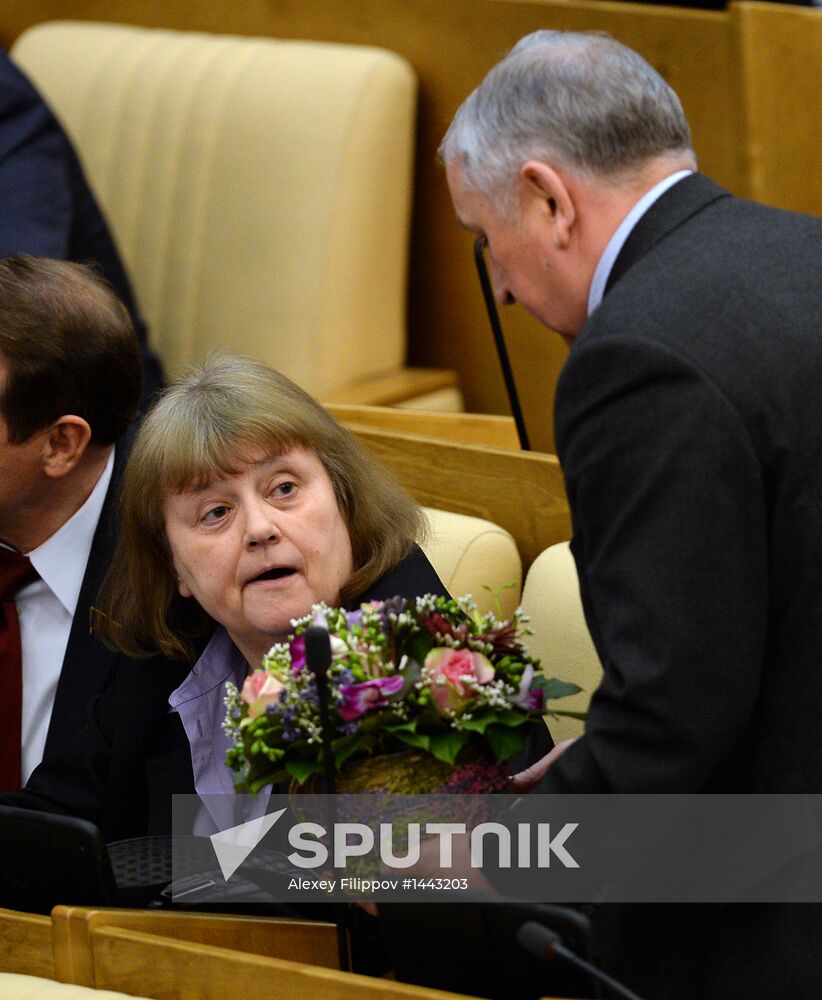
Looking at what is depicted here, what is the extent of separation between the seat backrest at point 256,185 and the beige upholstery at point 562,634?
1.43 m

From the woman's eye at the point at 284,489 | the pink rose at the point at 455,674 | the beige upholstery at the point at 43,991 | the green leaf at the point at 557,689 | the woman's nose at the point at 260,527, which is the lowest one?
the beige upholstery at the point at 43,991

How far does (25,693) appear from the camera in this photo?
2.03 metres

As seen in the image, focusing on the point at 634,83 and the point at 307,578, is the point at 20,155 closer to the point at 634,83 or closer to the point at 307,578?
the point at 307,578

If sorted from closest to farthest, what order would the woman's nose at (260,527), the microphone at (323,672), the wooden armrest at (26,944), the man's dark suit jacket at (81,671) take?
the microphone at (323,672)
the wooden armrest at (26,944)
the woman's nose at (260,527)
the man's dark suit jacket at (81,671)

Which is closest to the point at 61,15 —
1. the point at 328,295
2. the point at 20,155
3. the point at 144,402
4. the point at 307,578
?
the point at 20,155

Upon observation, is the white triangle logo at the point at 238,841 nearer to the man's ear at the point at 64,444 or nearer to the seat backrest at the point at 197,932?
the seat backrest at the point at 197,932

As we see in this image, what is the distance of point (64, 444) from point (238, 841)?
72 cm

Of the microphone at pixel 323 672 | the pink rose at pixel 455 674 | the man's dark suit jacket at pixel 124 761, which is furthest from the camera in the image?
the man's dark suit jacket at pixel 124 761

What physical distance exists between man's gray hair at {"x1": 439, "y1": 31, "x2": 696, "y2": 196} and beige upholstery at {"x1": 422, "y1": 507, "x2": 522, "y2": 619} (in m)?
0.90

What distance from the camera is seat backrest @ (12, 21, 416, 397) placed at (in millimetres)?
3303

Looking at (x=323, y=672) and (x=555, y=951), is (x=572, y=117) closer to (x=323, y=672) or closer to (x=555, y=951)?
(x=323, y=672)

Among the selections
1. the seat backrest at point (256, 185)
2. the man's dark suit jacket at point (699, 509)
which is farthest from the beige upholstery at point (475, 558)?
→ the seat backrest at point (256, 185)

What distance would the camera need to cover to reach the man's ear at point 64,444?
2050mm

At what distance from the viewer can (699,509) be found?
111 cm
